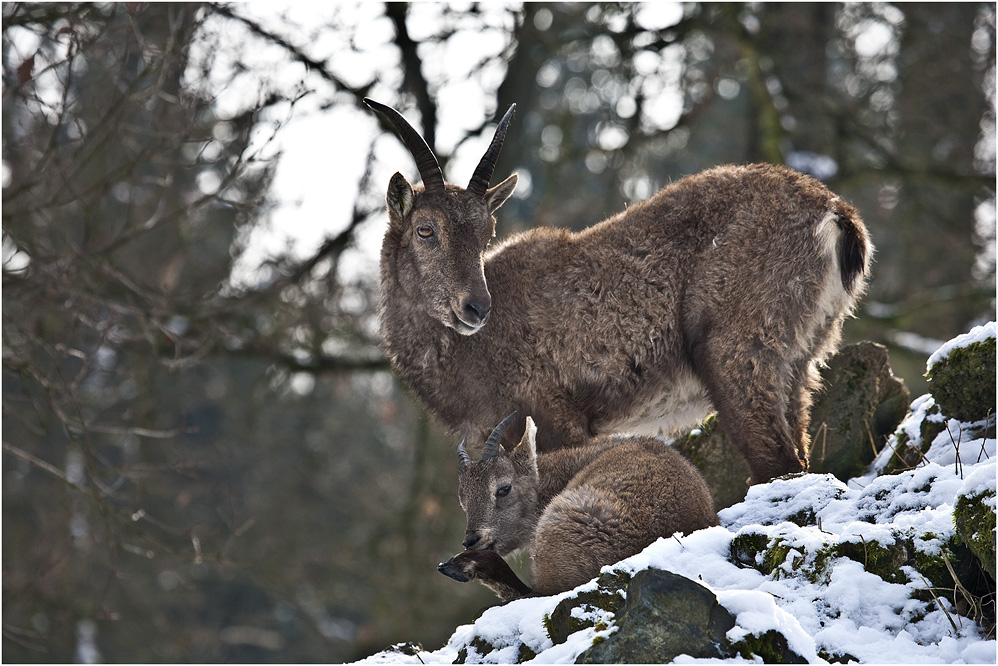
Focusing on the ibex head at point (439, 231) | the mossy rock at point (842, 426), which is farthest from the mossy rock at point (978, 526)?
the ibex head at point (439, 231)

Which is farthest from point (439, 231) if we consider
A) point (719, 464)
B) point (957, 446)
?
point (957, 446)

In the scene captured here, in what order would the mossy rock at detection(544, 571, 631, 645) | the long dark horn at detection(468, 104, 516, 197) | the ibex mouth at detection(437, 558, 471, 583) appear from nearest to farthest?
the mossy rock at detection(544, 571, 631, 645) → the ibex mouth at detection(437, 558, 471, 583) → the long dark horn at detection(468, 104, 516, 197)

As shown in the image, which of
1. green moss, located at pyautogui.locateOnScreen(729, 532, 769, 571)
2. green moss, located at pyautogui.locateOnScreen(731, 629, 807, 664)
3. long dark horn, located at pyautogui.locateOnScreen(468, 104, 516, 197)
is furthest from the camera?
long dark horn, located at pyautogui.locateOnScreen(468, 104, 516, 197)

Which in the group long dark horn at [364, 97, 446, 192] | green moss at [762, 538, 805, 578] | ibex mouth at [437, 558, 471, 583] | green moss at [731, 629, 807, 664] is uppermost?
long dark horn at [364, 97, 446, 192]

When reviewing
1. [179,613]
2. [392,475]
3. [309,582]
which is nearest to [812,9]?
[309,582]

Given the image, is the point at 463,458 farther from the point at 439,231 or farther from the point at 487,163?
the point at 487,163

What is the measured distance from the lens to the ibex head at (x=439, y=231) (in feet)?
19.7

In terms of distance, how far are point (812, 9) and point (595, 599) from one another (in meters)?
13.2

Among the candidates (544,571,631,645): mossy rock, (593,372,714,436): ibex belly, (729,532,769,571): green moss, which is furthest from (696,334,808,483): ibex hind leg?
(544,571,631,645): mossy rock

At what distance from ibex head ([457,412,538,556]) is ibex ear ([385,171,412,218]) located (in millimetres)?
1746

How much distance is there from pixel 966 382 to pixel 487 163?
11.1 ft

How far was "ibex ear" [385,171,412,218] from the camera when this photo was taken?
6296mm

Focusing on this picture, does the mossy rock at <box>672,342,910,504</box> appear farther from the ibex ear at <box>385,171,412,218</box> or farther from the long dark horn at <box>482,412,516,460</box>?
the ibex ear at <box>385,171,412,218</box>

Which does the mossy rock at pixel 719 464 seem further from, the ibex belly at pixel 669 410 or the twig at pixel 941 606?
the twig at pixel 941 606
